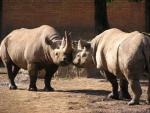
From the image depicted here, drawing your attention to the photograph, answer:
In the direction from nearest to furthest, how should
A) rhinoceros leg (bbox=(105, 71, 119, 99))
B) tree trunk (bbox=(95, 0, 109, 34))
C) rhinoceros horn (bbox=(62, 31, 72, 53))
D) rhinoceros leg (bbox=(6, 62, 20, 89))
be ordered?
1. rhinoceros leg (bbox=(105, 71, 119, 99))
2. rhinoceros horn (bbox=(62, 31, 72, 53))
3. rhinoceros leg (bbox=(6, 62, 20, 89))
4. tree trunk (bbox=(95, 0, 109, 34))

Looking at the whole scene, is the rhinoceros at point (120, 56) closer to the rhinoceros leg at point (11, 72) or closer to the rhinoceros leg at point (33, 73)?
the rhinoceros leg at point (33, 73)

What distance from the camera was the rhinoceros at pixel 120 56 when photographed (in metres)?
13.0

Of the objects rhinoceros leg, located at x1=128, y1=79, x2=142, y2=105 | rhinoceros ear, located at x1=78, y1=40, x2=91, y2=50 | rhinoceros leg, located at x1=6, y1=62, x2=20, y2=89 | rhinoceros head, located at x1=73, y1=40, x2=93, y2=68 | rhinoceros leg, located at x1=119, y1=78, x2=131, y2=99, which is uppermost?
rhinoceros ear, located at x1=78, y1=40, x2=91, y2=50

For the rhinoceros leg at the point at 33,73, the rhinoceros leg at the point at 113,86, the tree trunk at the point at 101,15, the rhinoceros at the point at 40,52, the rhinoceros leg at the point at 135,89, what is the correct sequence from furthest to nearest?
the tree trunk at the point at 101,15 < the rhinoceros leg at the point at 33,73 < the rhinoceros at the point at 40,52 < the rhinoceros leg at the point at 113,86 < the rhinoceros leg at the point at 135,89

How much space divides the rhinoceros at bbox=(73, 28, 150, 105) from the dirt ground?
574 millimetres

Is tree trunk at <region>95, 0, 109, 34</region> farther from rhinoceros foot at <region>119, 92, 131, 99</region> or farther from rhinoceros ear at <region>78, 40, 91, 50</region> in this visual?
rhinoceros foot at <region>119, 92, 131, 99</region>

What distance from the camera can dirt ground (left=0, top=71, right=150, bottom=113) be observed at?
1302cm

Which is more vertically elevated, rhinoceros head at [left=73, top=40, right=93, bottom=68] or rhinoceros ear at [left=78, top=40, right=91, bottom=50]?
rhinoceros ear at [left=78, top=40, right=91, bottom=50]

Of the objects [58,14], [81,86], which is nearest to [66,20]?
[58,14]

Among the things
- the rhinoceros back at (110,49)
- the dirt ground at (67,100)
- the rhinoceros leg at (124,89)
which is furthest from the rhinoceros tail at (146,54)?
the rhinoceros leg at (124,89)

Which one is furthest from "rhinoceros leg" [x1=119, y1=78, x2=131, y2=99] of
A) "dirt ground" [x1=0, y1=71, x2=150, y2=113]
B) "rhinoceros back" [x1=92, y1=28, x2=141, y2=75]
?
"rhinoceros back" [x1=92, y1=28, x2=141, y2=75]

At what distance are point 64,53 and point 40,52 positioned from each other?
0.96 metres

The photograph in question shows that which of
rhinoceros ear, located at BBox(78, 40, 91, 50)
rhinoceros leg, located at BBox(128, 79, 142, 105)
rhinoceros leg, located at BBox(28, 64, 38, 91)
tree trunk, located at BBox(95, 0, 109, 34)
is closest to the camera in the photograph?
rhinoceros leg, located at BBox(128, 79, 142, 105)

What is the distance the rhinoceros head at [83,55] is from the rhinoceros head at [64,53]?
41cm
